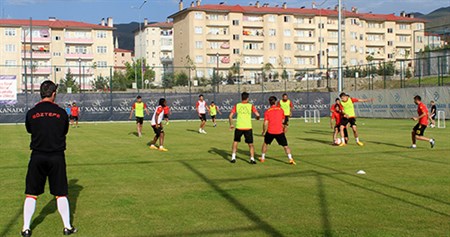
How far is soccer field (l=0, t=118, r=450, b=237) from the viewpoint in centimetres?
731

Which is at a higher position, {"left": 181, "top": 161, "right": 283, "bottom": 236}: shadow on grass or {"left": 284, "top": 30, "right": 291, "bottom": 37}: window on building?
{"left": 284, "top": 30, "right": 291, "bottom": 37}: window on building

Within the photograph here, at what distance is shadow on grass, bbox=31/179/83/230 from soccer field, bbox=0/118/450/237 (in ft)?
0.05

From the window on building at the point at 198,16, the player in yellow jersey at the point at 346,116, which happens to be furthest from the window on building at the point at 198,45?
the player in yellow jersey at the point at 346,116

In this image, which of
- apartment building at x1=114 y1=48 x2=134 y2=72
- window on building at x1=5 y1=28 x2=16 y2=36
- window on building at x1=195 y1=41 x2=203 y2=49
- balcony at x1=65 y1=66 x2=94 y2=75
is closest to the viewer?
balcony at x1=65 y1=66 x2=94 y2=75

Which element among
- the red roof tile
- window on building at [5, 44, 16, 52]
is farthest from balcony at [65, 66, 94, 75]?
A: the red roof tile

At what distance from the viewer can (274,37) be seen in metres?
107

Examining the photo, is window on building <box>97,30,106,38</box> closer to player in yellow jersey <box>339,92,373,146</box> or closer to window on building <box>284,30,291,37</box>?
window on building <box>284,30,291,37</box>

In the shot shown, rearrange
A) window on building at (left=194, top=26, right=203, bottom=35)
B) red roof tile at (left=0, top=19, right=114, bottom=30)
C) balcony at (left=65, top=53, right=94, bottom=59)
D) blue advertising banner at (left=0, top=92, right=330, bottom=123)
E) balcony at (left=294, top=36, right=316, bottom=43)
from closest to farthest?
blue advertising banner at (left=0, top=92, right=330, bottom=123) < red roof tile at (left=0, top=19, right=114, bottom=30) < window on building at (left=194, top=26, right=203, bottom=35) < balcony at (left=65, top=53, right=94, bottom=59) < balcony at (left=294, top=36, right=316, bottom=43)

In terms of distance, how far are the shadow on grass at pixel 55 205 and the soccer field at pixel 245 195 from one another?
0.02 m

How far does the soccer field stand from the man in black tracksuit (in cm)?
35

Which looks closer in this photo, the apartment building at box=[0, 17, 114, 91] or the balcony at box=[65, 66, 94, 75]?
the balcony at box=[65, 66, 94, 75]

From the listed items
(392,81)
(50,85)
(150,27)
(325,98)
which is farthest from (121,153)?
(150,27)

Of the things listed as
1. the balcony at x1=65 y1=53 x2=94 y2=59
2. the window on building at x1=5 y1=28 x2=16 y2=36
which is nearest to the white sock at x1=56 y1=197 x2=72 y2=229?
the balcony at x1=65 y1=53 x2=94 y2=59

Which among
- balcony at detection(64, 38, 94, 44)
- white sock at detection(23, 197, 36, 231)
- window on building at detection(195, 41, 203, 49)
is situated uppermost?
balcony at detection(64, 38, 94, 44)
